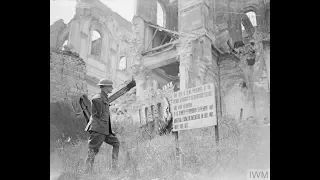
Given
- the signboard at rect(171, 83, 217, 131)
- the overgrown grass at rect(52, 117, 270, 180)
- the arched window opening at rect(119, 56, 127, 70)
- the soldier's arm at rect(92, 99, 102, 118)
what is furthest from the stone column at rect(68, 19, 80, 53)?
the signboard at rect(171, 83, 217, 131)

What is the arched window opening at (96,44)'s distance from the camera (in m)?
8.50

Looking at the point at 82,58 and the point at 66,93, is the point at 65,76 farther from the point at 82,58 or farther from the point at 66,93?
the point at 82,58

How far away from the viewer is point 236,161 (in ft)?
19.1

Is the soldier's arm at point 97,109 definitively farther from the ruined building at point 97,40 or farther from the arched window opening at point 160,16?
the arched window opening at point 160,16

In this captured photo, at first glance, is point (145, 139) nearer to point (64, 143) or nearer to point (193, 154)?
point (193, 154)

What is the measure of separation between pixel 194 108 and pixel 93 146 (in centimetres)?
207

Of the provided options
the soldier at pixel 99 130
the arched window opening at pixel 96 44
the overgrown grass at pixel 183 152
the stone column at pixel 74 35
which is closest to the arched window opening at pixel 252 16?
the overgrown grass at pixel 183 152

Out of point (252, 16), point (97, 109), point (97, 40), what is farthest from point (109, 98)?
point (252, 16)

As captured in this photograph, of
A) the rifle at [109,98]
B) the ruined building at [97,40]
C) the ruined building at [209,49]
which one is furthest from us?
the ruined building at [97,40]

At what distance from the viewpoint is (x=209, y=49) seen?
6762 millimetres

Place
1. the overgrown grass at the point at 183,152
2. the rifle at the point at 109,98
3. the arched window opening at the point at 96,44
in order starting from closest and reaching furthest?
the overgrown grass at the point at 183,152, the rifle at the point at 109,98, the arched window opening at the point at 96,44

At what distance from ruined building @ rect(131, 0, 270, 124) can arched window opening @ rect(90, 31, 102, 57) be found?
3.65 feet

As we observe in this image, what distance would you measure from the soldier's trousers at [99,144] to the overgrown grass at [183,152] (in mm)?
101
